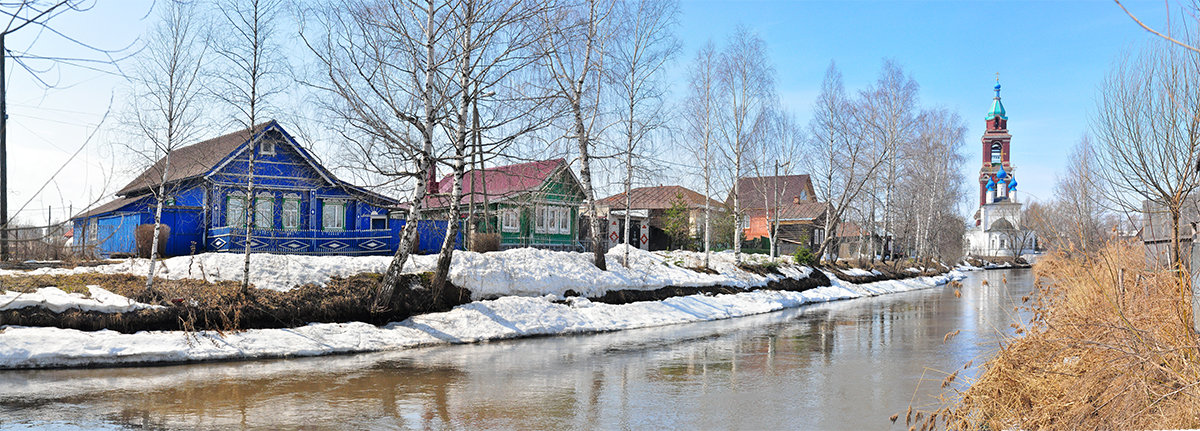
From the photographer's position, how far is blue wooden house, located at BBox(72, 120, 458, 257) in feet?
80.8

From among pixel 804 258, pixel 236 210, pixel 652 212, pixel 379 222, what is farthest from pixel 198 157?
pixel 652 212

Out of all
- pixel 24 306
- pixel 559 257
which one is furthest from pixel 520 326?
pixel 24 306

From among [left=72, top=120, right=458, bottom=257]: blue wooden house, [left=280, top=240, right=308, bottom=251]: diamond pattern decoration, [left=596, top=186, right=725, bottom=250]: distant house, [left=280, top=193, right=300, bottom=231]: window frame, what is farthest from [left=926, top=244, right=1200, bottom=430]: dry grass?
[left=596, top=186, right=725, bottom=250]: distant house

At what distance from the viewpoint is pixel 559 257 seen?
72.6ft

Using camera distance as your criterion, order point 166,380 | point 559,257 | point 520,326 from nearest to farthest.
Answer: point 166,380 < point 520,326 < point 559,257

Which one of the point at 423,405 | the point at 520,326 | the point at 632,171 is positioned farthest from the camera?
the point at 632,171

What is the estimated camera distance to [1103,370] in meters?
6.52

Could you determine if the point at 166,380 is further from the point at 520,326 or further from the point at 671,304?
the point at 671,304

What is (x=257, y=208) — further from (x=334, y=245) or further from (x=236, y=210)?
(x=334, y=245)

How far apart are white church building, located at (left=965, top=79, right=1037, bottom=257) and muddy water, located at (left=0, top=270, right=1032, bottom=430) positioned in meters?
93.1

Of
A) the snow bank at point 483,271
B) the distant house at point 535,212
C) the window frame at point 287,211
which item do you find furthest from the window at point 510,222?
the snow bank at point 483,271

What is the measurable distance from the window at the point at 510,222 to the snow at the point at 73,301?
69.9 ft

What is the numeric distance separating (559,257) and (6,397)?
45.2 feet

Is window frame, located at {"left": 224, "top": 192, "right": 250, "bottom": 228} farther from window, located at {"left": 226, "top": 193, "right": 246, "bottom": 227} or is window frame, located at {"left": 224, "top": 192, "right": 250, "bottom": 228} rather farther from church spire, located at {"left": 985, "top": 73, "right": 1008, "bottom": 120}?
church spire, located at {"left": 985, "top": 73, "right": 1008, "bottom": 120}
